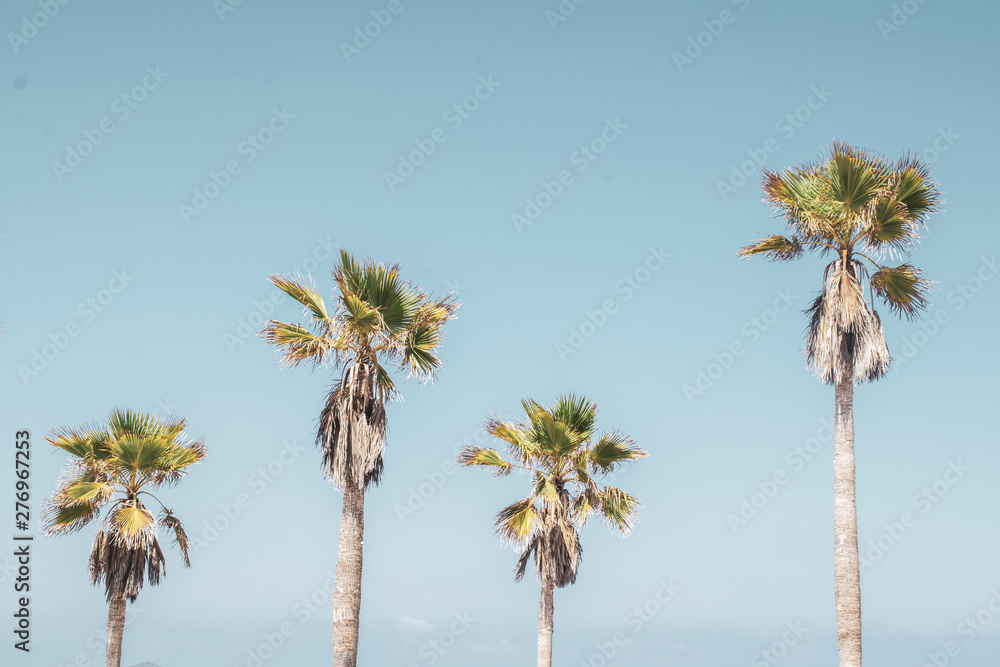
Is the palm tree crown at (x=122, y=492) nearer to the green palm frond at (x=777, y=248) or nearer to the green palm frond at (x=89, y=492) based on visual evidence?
the green palm frond at (x=89, y=492)

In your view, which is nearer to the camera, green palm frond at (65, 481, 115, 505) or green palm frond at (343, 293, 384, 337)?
green palm frond at (343, 293, 384, 337)

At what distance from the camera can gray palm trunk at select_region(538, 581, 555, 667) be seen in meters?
25.6

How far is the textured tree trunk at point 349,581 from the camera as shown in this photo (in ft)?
65.0

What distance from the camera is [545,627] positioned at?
25719 mm

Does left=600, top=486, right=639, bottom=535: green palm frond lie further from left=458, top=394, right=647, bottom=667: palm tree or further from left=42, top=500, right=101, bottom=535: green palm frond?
left=42, top=500, right=101, bottom=535: green palm frond

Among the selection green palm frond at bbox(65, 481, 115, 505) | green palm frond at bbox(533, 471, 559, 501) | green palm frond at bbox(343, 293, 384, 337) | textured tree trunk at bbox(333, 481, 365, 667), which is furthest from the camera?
green palm frond at bbox(533, 471, 559, 501)

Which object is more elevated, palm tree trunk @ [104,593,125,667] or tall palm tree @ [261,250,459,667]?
tall palm tree @ [261,250,459,667]

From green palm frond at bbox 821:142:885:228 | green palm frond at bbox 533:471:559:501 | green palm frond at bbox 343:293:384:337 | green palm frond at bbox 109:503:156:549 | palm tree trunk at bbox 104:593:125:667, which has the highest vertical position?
green palm frond at bbox 821:142:885:228

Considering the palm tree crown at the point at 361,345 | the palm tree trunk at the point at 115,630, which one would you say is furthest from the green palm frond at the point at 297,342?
the palm tree trunk at the point at 115,630

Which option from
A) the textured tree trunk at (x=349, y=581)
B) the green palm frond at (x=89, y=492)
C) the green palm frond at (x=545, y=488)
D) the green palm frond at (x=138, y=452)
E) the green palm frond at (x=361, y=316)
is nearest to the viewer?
the textured tree trunk at (x=349, y=581)

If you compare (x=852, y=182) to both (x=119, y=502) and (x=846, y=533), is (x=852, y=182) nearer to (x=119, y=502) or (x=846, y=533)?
(x=846, y=533)

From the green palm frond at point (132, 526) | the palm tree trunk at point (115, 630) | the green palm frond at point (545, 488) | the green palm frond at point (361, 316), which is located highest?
the green palm frond at point (361, 316)

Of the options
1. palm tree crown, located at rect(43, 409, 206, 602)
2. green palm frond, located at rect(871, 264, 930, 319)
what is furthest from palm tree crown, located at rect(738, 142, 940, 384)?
palm tree crown, located at rect(43, 409, 206, 602)

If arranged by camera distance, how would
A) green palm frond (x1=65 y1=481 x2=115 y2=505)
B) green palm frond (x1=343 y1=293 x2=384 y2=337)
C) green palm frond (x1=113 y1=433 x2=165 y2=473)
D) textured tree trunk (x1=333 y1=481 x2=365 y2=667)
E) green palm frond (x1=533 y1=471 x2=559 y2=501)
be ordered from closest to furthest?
textured tree trunk (x1=333 y1=481 x2=365 y2=667), green palm frond (x1=343 y1=293 x2=384 y2=337), green palm frond (x1=65 y1=481 x2=115 y2=505), green palm frond (x1=113 y1=433 x2=165 y2=473), green palm frond (x1=533 y1=471 x2=559 y2=501)
